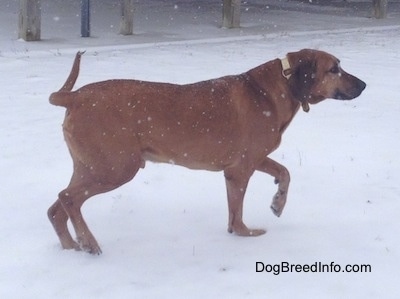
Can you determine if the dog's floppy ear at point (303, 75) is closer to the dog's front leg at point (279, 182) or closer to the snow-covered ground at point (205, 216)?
the dog's front leg at point (279, 182)

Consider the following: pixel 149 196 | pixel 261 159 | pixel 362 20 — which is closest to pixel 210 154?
pixel 261 159

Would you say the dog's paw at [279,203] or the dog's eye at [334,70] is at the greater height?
the dog's eye at [334,70]

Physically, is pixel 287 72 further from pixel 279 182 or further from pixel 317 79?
pixel 279 182

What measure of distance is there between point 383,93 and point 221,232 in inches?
226

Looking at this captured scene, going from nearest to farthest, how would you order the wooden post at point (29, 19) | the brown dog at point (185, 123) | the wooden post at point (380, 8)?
the brown dog at point (185, 123) < the wooden post at point (29, 19) < the wooden post at point (380, 8)

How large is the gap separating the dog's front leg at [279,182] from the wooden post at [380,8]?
56.7ft

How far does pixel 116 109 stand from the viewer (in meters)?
4.53

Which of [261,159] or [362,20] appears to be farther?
[362,20]

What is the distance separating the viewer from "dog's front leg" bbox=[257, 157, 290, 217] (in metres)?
5.11

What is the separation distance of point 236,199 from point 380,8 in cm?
1778

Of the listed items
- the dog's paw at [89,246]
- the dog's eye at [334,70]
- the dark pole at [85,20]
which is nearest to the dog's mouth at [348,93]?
the dog's eye at [334,70]

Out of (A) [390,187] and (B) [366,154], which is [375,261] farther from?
(B) [366,154]

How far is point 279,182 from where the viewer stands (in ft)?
16.8

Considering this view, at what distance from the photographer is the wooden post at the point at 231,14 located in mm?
17719
